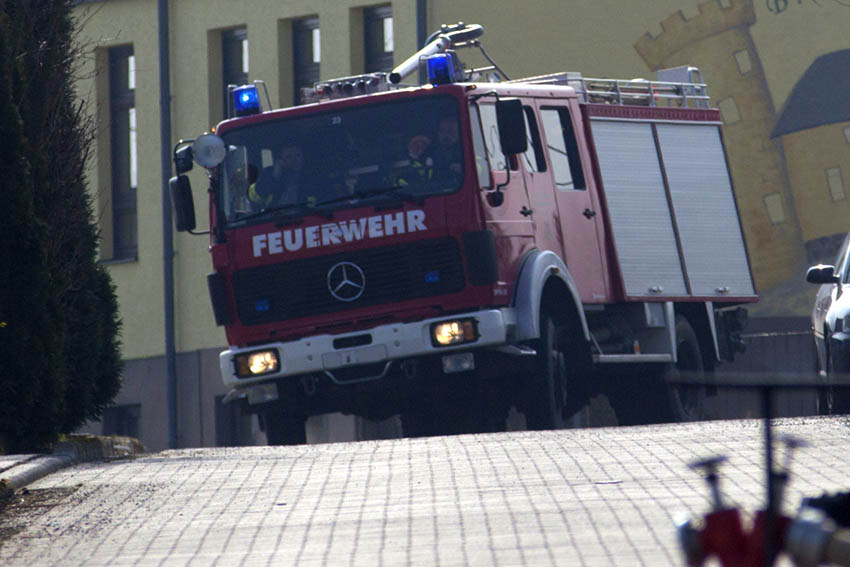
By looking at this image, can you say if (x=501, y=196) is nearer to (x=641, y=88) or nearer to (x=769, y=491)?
(x=641, y=88)

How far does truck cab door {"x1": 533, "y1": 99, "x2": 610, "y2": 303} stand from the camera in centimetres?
1800

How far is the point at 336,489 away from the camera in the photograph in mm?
11578

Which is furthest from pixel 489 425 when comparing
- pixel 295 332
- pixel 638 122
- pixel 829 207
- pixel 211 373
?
pixel 211 373

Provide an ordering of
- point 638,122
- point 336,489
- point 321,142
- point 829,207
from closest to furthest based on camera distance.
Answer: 1. point 336,489
2. point 321,142
3. point 638,122
4. point 829,207

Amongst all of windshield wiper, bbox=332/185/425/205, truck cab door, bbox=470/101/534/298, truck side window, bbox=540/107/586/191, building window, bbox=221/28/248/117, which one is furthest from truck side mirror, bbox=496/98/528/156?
building window, bbox=221/28/248/117

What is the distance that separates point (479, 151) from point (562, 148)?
1900mm

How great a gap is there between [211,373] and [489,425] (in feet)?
61.7

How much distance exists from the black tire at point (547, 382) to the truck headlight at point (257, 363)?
2.11 metres

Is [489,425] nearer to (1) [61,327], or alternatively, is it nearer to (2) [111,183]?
(1) [61,327]

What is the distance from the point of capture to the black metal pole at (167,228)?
36.4 meters

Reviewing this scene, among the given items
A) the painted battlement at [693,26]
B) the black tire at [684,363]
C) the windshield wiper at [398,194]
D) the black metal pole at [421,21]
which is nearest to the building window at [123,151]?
the black metal pole at [421,21]

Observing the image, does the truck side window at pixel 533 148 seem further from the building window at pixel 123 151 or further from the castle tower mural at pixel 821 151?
the building window at pixel 123 151

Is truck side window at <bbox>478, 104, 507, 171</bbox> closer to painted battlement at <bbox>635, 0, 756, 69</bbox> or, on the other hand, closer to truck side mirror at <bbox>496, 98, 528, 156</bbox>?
truck side mirror at <bbox>496, 98, 528, 156</bbox>

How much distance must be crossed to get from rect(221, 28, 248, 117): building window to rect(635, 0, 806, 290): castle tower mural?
325 inches
